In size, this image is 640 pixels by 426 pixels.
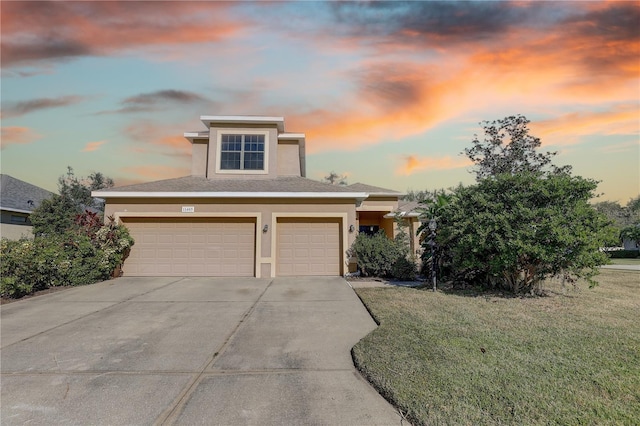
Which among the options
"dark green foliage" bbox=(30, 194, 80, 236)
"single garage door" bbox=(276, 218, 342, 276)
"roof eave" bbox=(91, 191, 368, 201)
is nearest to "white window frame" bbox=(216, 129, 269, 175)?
"roof eave" bbox=(91, 191, 368, 201)

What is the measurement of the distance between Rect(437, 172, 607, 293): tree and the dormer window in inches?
350

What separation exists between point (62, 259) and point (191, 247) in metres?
3.77

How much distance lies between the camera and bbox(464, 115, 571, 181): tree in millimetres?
21328

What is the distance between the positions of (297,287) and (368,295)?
2.39 m

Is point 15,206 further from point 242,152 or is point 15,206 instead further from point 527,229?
point 527,229

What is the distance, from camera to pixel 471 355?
3.80 metres

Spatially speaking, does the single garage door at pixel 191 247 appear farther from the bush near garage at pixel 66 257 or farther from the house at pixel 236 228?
the bush near garage at pixel 66 257

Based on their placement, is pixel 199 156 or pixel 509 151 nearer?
pixel 199 156

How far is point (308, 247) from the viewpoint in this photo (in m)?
11.2

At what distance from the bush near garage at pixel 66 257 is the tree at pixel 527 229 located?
11367mm

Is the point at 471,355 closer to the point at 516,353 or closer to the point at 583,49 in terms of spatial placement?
the point at 516,353

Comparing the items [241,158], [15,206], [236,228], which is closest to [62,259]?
[236,228]

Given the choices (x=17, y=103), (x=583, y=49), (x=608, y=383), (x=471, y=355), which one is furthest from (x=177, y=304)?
(x=583, y=49)

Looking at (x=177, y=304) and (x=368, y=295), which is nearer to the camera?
(x=177, y=304)
